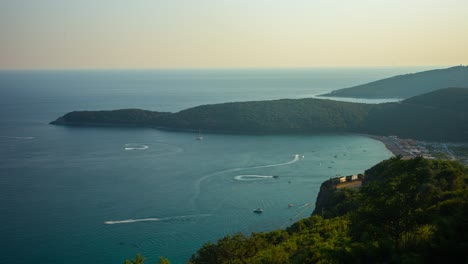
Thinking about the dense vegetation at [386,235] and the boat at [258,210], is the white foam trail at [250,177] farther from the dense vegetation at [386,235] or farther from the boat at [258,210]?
the dense vegetation at [386,235]

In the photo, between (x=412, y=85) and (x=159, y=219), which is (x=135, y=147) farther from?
(x=412, y=85)

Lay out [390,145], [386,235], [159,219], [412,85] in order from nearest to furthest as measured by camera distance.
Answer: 1. [386,235]
2. [159,219]
3. [390,145]
4. [412,85]

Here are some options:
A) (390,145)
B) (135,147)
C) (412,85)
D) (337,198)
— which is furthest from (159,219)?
(412,85)

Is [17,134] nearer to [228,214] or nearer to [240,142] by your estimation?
[240,142]

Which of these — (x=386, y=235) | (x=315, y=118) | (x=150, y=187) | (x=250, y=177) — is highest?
(x=315, y=118)

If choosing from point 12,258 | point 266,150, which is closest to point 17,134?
point 266,150

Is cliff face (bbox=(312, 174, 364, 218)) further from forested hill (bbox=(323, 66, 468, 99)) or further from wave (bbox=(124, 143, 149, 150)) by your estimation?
forested hill (bbox=(323, 66, 468, 99))

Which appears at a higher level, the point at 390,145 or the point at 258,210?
the point at 390,145
